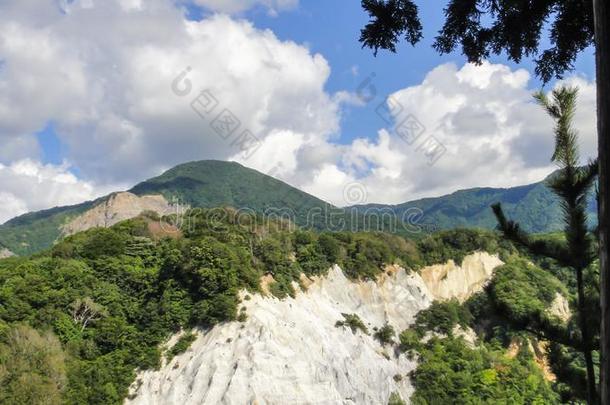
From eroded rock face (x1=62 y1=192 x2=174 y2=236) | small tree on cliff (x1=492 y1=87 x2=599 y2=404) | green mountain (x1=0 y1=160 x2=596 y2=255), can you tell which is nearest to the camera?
small tree on cliff (x1=492 y1=87 x2=599 y2=404)

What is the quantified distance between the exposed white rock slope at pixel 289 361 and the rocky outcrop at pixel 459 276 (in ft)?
43.7

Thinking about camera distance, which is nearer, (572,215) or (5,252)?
(572,215)

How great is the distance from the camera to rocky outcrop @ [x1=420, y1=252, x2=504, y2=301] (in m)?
60.9

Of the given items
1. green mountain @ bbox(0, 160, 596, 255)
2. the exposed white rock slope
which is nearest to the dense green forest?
the exposed white rock slope

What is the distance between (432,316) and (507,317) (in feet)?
157

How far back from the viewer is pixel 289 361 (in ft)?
116

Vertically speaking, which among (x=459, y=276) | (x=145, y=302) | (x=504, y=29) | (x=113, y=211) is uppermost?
(x=113, y=211)

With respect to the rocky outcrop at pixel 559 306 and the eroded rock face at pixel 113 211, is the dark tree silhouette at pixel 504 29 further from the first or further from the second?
the eroded rock face at pixel 113 211

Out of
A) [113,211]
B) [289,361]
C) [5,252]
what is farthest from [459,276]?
[5,252]

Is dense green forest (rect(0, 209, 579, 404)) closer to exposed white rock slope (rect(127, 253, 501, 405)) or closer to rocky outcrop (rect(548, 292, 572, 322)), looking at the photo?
exposed white rock slope (rect(127, 253, 501, 405))

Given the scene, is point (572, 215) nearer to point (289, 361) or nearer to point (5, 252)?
point (289, 361)

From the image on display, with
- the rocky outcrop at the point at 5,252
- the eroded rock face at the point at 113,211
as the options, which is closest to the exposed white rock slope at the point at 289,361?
the eroded rock face at the point at 113,211

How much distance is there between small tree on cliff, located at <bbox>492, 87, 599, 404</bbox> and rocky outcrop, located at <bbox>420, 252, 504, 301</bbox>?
55777 millimetres

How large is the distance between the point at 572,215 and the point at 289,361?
3201cm
